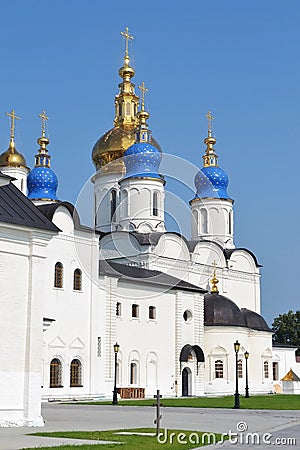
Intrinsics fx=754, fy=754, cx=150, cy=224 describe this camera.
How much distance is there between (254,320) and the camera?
46.8m

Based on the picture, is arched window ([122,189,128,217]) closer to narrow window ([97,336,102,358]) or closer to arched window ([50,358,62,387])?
narrow window ([97,336,102,358])

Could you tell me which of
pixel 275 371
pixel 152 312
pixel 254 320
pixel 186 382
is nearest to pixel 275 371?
pixel 275 371

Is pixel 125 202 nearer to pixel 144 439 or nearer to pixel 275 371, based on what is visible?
pixel 275 371

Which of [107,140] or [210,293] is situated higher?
[107,140]

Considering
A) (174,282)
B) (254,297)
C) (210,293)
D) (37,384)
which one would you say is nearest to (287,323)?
(254,297)

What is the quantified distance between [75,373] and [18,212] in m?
18.9

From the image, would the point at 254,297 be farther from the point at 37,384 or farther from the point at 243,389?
the point at 37,384

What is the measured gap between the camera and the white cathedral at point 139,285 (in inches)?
1366

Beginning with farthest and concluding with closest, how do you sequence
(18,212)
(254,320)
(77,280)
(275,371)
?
(275,371)
(254,320)
(77,280)
(18,212)

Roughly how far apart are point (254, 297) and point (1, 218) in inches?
1454

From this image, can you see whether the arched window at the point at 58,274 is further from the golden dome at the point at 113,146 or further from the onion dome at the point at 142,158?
the golden dome at the point at 113,146

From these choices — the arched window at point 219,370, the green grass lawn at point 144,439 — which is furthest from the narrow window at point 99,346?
the green grass lawn at point 144,439

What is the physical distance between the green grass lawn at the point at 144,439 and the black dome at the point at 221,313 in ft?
92.0

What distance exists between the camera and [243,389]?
145 ft
